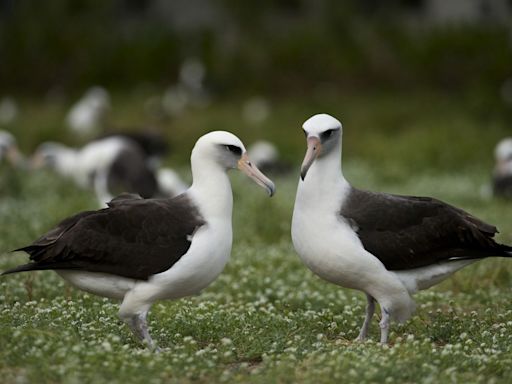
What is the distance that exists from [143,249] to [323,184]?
1433 millimetres

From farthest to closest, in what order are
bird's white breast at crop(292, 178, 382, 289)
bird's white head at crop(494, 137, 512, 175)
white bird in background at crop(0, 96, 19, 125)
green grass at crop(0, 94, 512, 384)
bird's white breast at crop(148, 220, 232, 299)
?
white bird in background at crop(0, 96, 19, 125) → bird's white head at crop(494, 137, 512, 175) → bird's white breast at crop(292, 178, 382, 289) → bird's white breast at crop(148, 220, 232, 299) → green grass at crop(0, 94, 512, 384)

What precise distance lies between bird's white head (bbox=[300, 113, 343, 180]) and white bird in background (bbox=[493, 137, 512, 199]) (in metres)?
8.90

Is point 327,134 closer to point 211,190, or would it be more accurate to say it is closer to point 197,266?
point 211,190

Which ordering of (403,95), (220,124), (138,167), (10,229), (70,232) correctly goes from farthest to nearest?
(403,95) → (220,124) → (138,167) → (10,229) → (70,232)

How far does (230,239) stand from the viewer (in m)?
7.45

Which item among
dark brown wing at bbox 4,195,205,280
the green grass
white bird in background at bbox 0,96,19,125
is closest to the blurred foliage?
white bird in background at bbox 0,96,19,125

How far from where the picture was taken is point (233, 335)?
748cm

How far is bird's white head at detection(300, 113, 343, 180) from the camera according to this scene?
769 centimetres

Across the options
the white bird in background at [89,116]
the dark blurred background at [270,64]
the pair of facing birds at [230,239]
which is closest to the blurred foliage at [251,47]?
the dark blurred background at [270,64]

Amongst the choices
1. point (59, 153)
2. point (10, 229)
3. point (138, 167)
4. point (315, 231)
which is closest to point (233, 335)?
point (315, 231)

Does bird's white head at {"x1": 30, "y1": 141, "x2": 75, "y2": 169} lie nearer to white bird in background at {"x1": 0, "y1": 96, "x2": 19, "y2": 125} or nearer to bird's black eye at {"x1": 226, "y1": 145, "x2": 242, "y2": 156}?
white bird in background at {"x1": 0, "y1": 96, "x2": 19, "y2": 125}

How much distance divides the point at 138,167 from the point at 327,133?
866 centimetres

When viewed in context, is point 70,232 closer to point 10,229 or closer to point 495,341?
point 495,341

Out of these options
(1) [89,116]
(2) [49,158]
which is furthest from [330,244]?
(1) [89,116]
